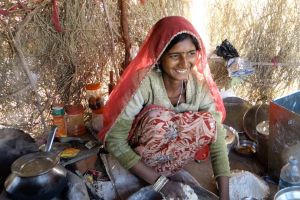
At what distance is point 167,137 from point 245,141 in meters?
1.04

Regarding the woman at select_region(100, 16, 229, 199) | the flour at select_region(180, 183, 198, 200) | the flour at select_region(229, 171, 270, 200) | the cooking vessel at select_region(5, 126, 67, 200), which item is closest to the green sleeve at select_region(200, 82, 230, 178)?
the woman at select_region(100, 16, 229, 199)

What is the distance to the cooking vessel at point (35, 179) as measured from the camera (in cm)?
146

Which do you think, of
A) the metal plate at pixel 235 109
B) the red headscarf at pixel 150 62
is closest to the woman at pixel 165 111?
the red headscarf at pixel 150 62

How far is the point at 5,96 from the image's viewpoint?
239cm

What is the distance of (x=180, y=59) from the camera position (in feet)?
5.27

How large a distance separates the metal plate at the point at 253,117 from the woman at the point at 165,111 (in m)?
0.90

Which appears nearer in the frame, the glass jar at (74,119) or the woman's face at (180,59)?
the woman's face at (180,59)

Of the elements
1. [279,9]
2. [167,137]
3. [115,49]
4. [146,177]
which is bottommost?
[146,177]

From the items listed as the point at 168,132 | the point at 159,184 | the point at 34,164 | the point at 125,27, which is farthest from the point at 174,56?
the point at 125,27

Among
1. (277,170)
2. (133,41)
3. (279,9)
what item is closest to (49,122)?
(133,41)

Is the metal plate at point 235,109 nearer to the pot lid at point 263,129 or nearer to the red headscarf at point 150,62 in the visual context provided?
the pot lid at point 263,129

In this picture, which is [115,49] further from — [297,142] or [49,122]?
[297,142]

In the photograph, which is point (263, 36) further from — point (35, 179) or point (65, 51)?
point (35, 179)

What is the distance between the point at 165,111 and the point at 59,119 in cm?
103
